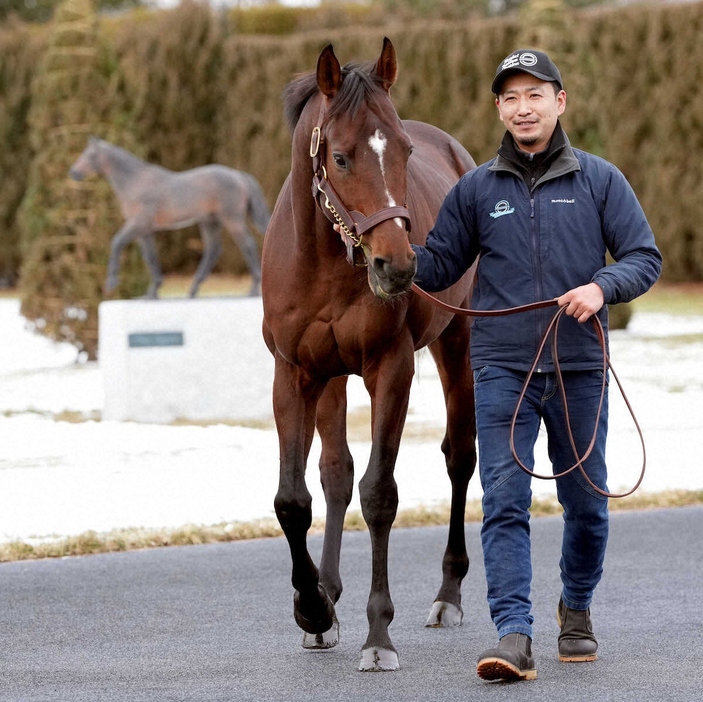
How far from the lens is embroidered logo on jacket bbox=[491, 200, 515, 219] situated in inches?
166

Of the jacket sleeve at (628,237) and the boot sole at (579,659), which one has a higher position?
the jacket sleeve at (628,237)

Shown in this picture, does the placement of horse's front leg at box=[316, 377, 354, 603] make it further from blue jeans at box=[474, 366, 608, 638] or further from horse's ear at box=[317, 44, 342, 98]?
horse's ear at box=[317, 44, 342, 98]

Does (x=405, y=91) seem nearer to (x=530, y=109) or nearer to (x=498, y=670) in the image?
(x=530, y=109)

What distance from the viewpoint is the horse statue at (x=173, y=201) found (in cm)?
1235

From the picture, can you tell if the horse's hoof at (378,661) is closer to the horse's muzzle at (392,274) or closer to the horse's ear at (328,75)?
the horse's muzzle at (392,274)

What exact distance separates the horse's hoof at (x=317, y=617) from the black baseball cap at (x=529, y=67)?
1.88 m

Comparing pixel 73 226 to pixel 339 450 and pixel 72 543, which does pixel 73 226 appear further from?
pixel 339 450

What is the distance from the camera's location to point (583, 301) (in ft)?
13.0

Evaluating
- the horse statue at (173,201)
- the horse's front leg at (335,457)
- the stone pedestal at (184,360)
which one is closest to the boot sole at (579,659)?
the horse's front leg at (335,457)

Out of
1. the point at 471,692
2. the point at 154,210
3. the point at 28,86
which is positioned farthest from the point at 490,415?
the point at 28,86

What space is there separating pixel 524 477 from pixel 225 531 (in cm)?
299

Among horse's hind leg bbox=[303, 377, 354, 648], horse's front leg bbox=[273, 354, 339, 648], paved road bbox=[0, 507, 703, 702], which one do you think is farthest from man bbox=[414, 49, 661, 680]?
horse's hind leg bbox=[303, 377, 354, 648]

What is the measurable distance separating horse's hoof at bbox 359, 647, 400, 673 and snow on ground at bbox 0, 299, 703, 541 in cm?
292

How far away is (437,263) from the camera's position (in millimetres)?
4367
